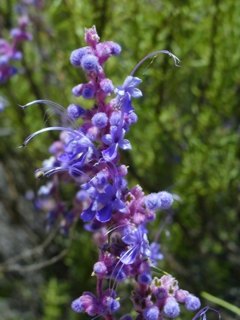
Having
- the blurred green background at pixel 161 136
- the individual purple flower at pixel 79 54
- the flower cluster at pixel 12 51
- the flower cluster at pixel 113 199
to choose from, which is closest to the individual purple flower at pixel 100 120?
the flower cluster at pixel 113 199

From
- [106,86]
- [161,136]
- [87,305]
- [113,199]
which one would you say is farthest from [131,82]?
[161,136]

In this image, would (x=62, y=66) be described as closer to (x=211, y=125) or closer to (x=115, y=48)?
(x=211, y=125)

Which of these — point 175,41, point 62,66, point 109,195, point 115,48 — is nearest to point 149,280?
point 109,195

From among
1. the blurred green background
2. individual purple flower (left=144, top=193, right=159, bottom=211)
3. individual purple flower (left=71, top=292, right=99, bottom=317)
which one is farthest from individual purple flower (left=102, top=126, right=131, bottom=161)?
the blurred green background

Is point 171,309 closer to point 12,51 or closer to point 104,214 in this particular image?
point 104,214

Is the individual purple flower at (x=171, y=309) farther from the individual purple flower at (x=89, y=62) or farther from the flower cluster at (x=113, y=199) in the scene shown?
the individual purple flower at (x=89, y=62)

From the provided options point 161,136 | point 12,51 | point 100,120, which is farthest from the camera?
point 161,136
